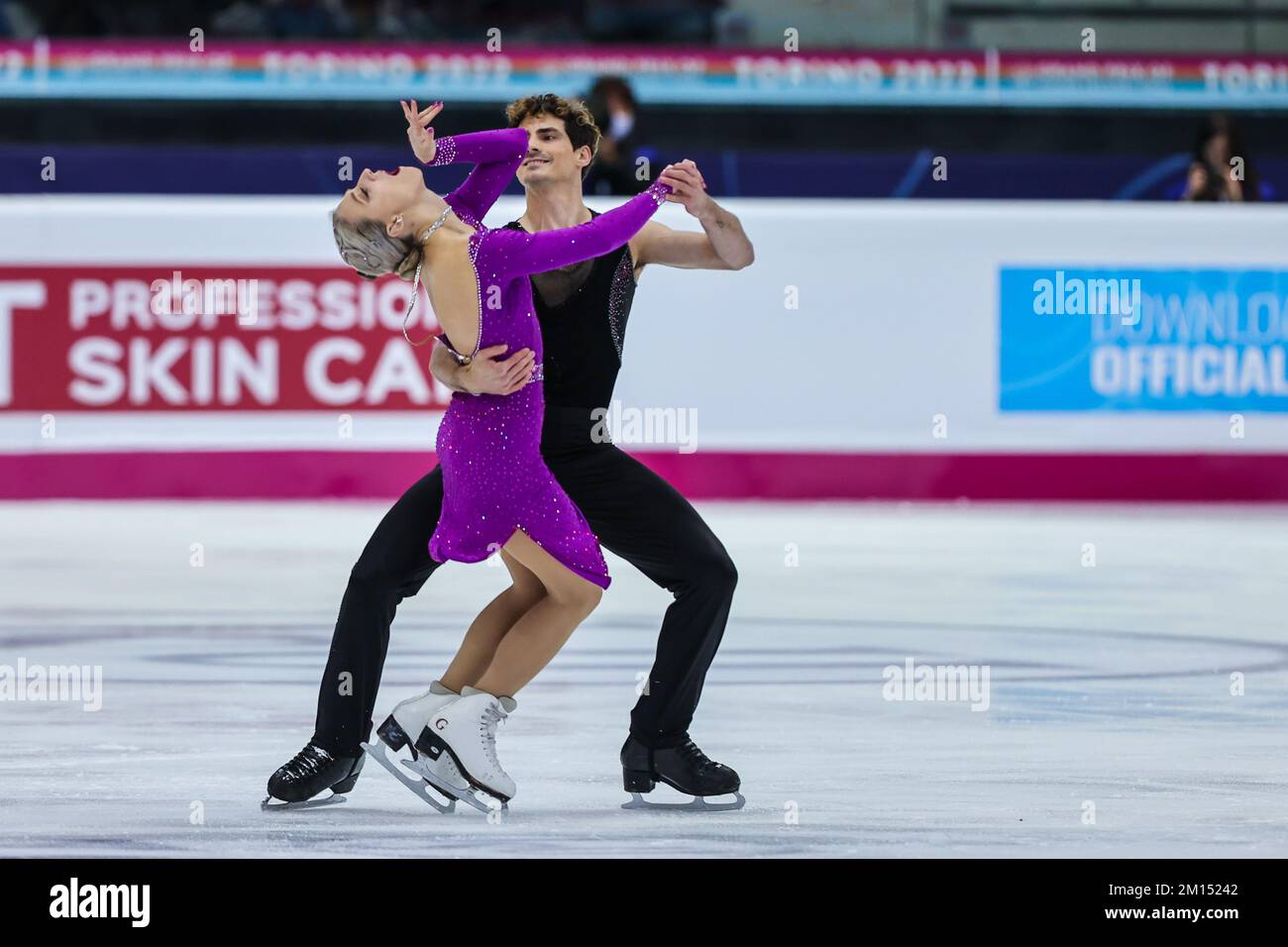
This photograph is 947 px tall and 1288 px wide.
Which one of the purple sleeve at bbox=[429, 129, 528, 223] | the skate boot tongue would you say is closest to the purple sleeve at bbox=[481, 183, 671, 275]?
the purple sleeve at bbox=[429, 129, 528, 223]

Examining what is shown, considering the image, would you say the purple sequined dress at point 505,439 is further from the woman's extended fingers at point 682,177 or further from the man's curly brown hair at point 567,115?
the man's curly brown hair at point 567,115

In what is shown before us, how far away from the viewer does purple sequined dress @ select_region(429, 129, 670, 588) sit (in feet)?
13.0

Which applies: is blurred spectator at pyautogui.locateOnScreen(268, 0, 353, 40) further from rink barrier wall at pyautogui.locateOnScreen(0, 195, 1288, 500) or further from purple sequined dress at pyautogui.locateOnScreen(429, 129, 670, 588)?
purple sequined dress at pyautogui.locateOnScreen(429, 129, 670, 588)

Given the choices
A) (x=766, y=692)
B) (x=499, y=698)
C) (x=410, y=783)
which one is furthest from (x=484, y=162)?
(x=766, y=692)

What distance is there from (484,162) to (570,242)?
0.37 meters

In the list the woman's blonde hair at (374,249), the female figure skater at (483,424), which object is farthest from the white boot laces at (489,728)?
the woman's blonde hair at (374,249)

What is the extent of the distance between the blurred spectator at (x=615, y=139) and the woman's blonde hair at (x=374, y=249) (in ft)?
19.6

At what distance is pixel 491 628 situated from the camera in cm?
433

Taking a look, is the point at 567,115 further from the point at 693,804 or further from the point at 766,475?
the point at 766,475

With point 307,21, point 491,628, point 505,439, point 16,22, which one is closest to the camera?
point 505,439

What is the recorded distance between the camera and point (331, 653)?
418 centimetres

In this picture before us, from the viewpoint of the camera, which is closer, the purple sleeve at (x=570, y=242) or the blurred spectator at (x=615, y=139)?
the purple sleeve at (x=570, y=242)

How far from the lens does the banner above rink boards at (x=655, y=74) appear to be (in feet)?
41.1
